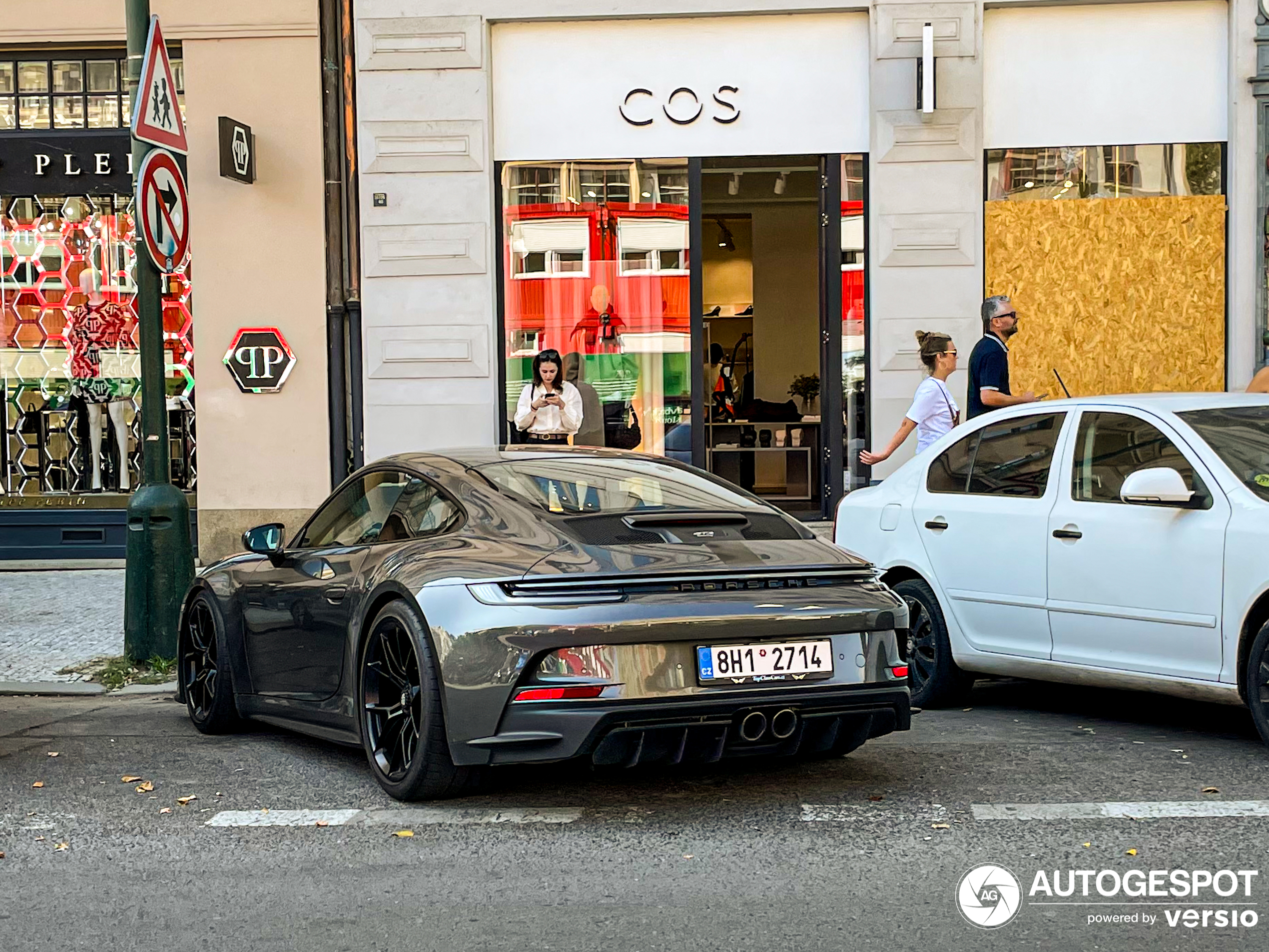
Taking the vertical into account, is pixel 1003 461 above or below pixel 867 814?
above

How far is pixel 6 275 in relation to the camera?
14383 mm

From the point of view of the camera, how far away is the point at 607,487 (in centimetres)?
594

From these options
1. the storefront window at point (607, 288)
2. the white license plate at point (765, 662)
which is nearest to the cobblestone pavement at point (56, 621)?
the storefront window at point (607, 288)

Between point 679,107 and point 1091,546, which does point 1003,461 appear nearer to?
point 1091,546

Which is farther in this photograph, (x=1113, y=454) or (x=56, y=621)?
(x=56, y=621)

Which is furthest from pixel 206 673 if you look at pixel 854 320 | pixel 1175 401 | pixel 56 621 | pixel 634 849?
pixel 854 320

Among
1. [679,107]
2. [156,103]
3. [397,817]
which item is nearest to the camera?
[397,817]

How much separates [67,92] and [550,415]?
5.36 meters

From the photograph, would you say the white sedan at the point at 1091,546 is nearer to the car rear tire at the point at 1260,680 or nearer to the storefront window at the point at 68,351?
the car rear tire at the point at 1260,680

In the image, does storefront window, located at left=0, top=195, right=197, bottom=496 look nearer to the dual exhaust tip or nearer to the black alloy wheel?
the black alloy wheel

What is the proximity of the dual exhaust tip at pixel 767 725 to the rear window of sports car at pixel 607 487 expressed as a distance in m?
0.91

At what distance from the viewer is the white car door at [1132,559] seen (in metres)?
6.25

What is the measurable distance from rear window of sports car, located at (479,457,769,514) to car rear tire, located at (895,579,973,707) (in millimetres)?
1704

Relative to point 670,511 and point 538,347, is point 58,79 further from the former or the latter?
point 670,511
